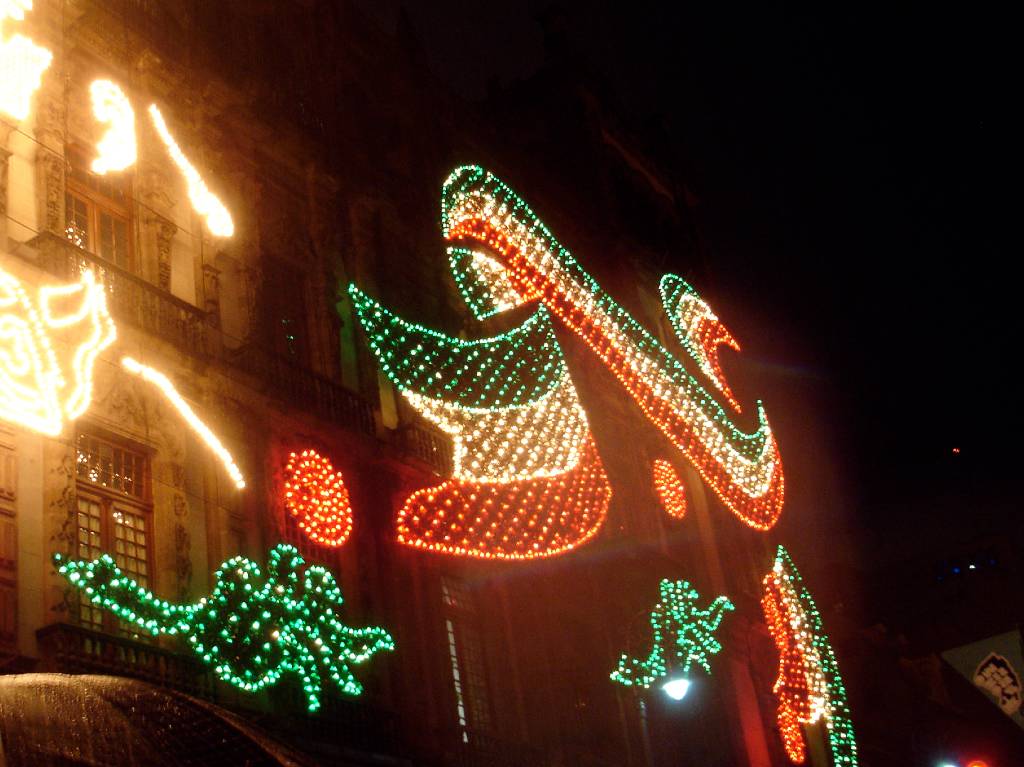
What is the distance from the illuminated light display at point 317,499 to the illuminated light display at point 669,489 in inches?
424

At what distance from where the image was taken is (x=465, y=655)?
1848 cm

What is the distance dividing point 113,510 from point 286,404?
332cm

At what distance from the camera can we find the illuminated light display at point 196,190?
16.5 m

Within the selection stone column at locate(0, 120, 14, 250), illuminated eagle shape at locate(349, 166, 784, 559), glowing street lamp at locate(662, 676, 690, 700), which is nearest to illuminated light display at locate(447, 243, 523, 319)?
illuminated eagle shape at locate(349, 166, 784, 559)

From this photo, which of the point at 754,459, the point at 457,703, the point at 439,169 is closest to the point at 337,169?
the point at 439,169

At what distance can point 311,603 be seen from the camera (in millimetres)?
13977

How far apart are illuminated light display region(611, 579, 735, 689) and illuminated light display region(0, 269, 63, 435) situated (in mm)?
10706

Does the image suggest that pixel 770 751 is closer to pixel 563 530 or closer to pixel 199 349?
pixel 563 530

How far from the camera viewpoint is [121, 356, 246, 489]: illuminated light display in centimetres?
1444

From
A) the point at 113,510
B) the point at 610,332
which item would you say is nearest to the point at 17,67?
the point at 113,510

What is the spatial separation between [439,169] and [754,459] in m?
9.35

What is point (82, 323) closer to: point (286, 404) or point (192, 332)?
point (192, 332)

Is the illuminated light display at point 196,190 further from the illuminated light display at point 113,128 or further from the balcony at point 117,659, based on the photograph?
the balcony at point 117,659

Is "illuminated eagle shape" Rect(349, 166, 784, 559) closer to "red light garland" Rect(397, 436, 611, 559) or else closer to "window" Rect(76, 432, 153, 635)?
"red light garland" Rect(397, 436, 611, 559)
